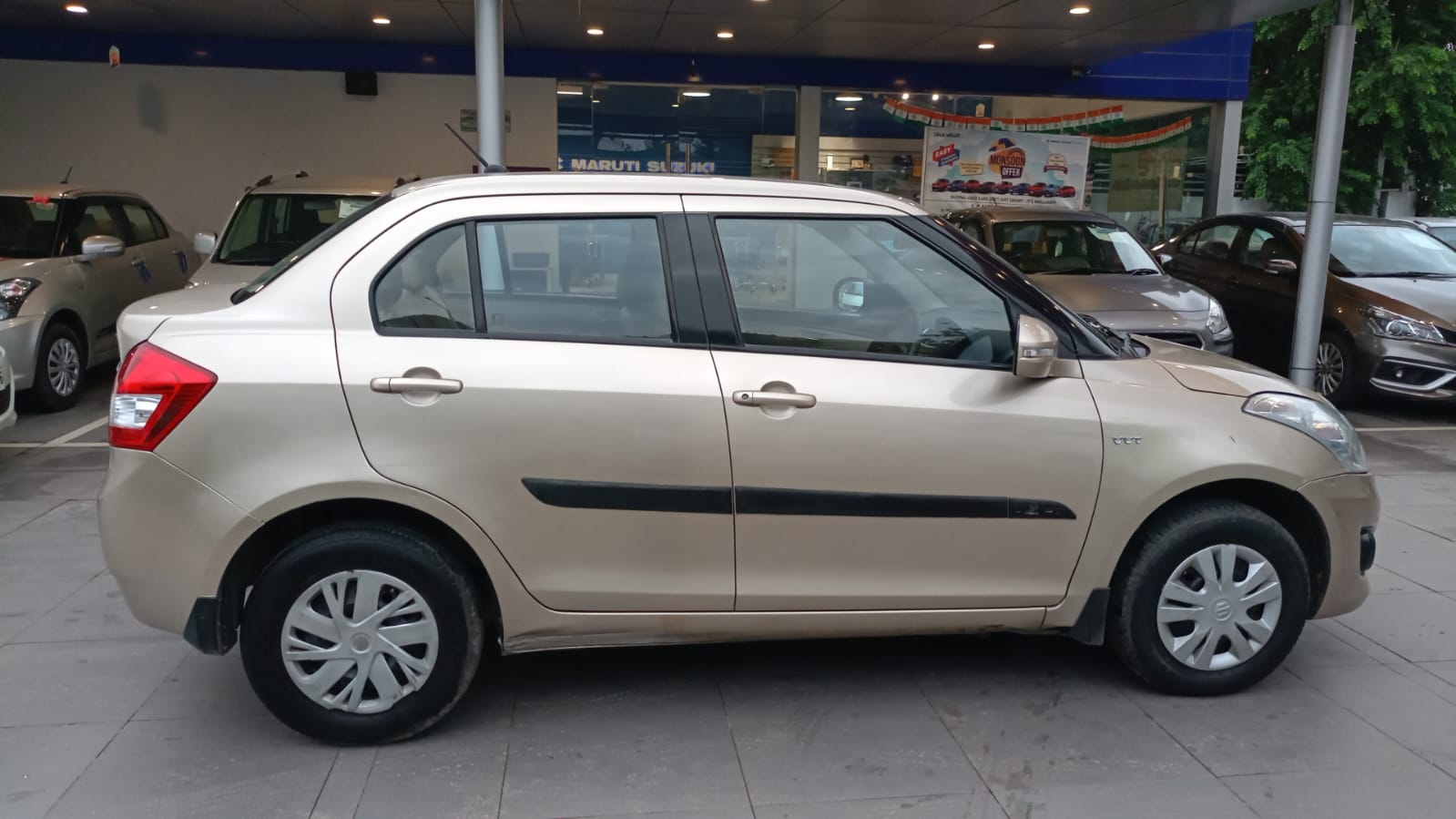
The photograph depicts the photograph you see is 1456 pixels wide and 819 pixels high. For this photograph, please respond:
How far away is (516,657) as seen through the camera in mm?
4176

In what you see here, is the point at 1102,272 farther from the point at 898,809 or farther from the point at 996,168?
the point at 898,809

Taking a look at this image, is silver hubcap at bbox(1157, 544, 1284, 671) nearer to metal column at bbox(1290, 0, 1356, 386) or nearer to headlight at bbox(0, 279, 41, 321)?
metal column at bbox(1290, 0, 1356, 386)

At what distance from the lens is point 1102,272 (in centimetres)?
916

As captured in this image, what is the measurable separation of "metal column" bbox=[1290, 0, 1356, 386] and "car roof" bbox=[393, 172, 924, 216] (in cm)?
609

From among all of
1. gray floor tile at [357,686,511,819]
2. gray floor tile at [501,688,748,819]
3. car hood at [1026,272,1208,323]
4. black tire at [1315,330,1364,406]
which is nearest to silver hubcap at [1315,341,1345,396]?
black tire at [1315,330,1364,406]

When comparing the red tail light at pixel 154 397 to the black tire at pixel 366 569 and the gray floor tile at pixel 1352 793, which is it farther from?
the gray floor tile at pixel 1352 793

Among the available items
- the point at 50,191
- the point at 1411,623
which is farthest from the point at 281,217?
the point at 1411,623

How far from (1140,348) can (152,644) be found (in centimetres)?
393

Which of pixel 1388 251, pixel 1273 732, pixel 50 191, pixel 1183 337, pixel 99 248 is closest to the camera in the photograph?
pixel 1273 732

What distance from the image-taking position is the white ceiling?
34.8ft

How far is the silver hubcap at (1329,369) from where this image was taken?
929 cm

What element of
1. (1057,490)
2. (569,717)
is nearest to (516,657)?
(569,717)

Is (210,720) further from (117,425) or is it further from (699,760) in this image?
(699,760)

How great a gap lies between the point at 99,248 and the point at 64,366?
0.97m
